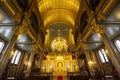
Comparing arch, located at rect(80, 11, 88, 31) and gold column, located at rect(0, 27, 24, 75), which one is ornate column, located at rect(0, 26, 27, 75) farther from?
arch, located at rect(80, 11, 88, 31)

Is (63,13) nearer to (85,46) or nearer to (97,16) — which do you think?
(85,46)

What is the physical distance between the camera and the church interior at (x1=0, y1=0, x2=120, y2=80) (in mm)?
11492

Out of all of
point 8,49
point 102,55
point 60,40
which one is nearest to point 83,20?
point 60,40

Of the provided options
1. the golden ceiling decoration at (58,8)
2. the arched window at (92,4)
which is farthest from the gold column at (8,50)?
the golden ceiling decoration at (58,8)

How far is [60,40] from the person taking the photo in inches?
926

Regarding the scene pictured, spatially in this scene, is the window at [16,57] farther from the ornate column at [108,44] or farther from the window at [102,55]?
the window at [102,55]

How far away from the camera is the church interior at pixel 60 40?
37.7ft

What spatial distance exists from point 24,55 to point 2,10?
13531mm

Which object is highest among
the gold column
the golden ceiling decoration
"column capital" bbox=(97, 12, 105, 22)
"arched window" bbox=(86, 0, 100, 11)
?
the golden ceiling decoration

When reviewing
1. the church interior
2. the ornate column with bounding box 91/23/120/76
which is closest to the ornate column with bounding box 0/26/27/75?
the church interior

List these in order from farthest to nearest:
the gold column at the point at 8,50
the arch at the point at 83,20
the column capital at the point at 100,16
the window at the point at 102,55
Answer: the window at the point at 102,55, the arch at the point at 83,20, the column capital at the point at 100,16, the gold column at the point at 8,50

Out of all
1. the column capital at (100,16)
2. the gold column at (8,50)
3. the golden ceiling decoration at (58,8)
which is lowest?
the gold column at (8,50)

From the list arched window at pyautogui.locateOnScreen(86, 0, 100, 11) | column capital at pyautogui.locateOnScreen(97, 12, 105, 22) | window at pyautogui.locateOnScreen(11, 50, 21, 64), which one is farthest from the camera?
window at pyautogui.locateOnScreen(11, 50, 21, 64)

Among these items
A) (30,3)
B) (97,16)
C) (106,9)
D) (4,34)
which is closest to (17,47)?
(4,34)
